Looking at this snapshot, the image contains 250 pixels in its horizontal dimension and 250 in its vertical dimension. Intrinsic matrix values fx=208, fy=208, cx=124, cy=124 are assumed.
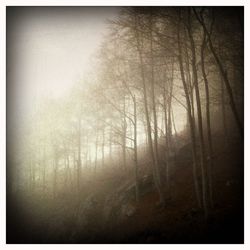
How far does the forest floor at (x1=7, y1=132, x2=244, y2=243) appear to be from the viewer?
4227 millimetres

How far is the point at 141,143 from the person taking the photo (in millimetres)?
5461

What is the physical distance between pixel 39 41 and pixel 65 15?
2.85ft

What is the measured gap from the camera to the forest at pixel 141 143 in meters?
4.31

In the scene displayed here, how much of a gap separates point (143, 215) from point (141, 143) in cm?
176

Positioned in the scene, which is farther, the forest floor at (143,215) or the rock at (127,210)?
the rock at (127,210)

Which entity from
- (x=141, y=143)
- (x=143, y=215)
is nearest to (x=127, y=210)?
(x=143, y=215)

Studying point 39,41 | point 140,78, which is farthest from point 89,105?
point 39,41

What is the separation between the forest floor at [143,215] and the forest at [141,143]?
21 millimetres

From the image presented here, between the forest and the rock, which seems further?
the rock

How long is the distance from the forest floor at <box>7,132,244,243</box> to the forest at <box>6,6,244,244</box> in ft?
0.07

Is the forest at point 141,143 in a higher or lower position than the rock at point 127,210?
higher

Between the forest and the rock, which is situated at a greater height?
the forest

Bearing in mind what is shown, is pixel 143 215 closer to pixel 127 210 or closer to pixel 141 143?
pixel 127 210
